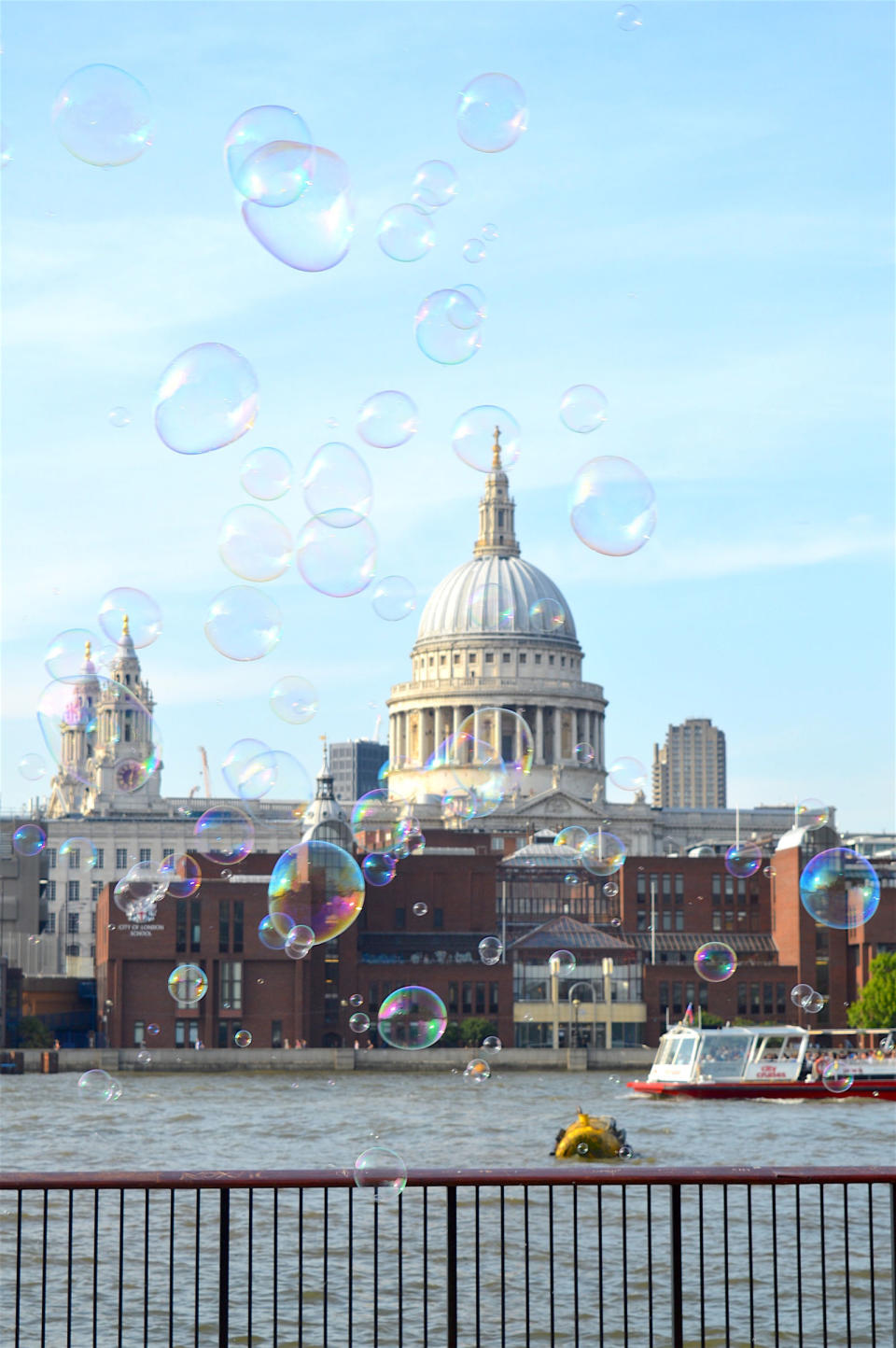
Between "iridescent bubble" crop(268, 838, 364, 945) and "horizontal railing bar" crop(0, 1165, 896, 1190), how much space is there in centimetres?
1271

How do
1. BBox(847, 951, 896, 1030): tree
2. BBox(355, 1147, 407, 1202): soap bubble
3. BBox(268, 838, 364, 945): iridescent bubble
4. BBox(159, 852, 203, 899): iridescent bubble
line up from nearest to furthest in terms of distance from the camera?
BBox(355, 1147, 407, 1202): soap bubble, BBox(268, 838, 364, 945): iridescent bubble, BBox(159, 852, 203, 899): iridescent bubble, BBox(847, 951, 896, 1030): tree

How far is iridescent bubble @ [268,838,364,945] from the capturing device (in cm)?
2589

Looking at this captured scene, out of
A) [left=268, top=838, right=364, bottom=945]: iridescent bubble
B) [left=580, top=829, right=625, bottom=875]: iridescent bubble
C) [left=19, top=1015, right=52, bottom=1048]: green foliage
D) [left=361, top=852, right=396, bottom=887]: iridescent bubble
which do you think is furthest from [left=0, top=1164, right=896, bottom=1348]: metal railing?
[left=19, top=1015, right=52, bottom=1048]: green foliage

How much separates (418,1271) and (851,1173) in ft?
38.1

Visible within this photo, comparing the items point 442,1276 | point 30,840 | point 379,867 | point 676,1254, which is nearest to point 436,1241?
point 442,1276

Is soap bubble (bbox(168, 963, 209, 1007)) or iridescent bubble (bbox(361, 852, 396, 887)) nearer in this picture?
iridescent bubble (bbox(361, 852, 396, 887))

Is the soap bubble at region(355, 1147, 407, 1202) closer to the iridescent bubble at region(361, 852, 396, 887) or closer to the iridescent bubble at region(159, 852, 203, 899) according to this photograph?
the iridescent bubble at region(159, 852, 203, 899)

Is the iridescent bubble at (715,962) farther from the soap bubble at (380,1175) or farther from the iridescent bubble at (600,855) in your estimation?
the soap bubble at (380,1175)

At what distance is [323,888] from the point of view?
25078mm

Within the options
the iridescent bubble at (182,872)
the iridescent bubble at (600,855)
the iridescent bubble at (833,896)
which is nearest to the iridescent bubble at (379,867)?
the iridescent bubble at (182,872)

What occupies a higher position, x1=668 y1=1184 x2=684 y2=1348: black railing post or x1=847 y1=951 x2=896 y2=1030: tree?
x1=668 y1=1184 x2=684 y2=1348: black railing post

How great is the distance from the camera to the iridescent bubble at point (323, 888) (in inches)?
1019

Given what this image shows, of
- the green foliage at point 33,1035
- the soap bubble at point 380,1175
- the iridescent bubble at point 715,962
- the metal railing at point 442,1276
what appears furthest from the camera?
the green foliage at point 33,1035

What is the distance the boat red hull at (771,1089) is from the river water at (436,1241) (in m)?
9.36
